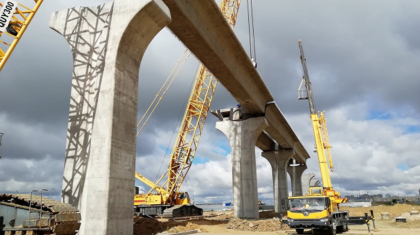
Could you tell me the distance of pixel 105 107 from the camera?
13.9 meters

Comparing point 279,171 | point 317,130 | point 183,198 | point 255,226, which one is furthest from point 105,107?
point 279,171

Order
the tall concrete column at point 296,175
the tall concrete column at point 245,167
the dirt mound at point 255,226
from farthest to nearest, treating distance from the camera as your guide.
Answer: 1. the tall concrete column at point 296,175
2. the tall concrete column at point 245,167
3. the dirt mound at point 255,226

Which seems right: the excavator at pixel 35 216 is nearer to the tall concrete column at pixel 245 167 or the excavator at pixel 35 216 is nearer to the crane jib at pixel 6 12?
the crane jib at pixel 6 12

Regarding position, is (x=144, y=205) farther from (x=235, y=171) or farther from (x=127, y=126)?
(x=127, y=126)

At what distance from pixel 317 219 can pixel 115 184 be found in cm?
1213

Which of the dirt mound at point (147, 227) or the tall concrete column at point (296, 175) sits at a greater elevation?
the tall concrete column at point (296, 175)

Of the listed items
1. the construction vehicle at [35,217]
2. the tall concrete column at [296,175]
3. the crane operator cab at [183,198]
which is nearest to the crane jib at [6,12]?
the construction vehicle at [35,217]

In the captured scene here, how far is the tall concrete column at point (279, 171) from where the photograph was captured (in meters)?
53.6

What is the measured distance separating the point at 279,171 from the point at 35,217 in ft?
155

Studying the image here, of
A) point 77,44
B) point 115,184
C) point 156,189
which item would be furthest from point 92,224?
point 156,189

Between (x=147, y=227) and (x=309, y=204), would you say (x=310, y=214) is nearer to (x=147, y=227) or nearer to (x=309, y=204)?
(x=309, y=204)

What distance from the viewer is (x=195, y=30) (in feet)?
60.5

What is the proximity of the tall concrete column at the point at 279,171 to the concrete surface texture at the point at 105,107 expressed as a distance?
41.8 metres

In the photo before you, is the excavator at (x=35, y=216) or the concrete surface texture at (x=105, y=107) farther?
the concrete surface texture at (x=105, y=107)
